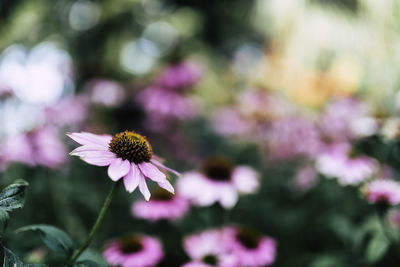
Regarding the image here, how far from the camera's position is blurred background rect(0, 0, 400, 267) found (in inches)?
34.1

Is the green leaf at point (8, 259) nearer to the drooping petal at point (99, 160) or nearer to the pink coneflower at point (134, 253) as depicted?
the drooping petal at point (99, 160)

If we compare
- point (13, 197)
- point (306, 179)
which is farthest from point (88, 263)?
point (306, 179)

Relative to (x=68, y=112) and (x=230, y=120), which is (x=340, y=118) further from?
(x=68, y=112)

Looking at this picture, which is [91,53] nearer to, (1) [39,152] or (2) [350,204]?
(1) [39,152]

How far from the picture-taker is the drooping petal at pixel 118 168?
41 cm

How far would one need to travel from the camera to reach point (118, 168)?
1.43 ft

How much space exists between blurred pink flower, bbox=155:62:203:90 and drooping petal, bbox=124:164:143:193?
1.05 meters

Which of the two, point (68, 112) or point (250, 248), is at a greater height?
point (68, 112)

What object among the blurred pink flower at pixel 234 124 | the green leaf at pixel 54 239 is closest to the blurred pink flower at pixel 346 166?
the blurred pink flower at pixel 234 124

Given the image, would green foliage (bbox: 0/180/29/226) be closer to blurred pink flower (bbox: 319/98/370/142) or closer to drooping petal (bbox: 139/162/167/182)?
drooping petal (bbox: 139/162/167/182)

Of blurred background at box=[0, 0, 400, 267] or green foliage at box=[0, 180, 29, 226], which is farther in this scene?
blurred background at box=[0, 0, 400, 267]

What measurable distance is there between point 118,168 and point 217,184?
387 millimetres

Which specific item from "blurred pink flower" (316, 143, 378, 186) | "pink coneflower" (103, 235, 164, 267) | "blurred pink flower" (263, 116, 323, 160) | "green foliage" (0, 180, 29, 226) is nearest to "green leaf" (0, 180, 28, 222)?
"green foliage" (0, 180, 29, 226)

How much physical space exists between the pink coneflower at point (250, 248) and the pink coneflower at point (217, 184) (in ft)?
0.21
